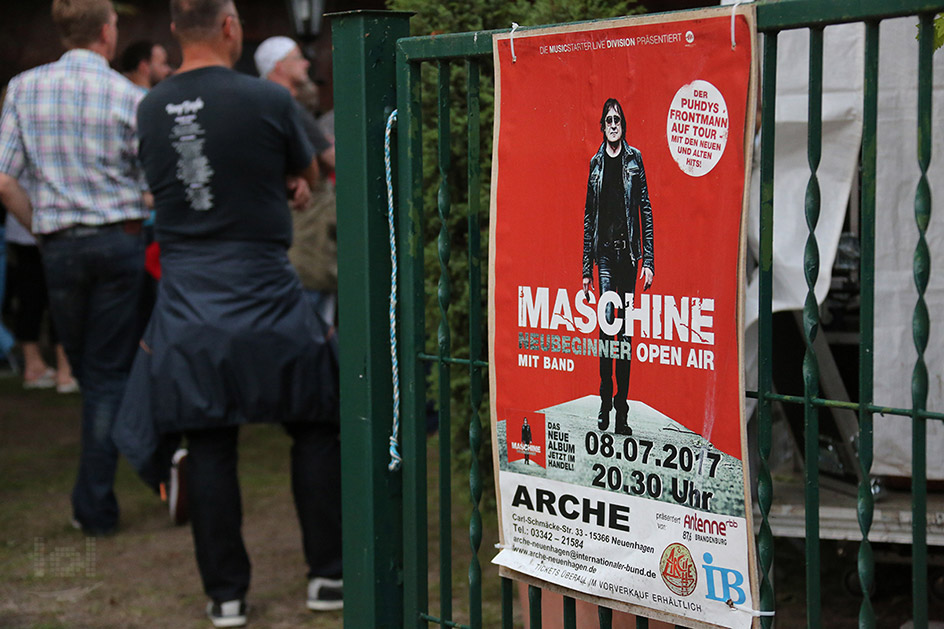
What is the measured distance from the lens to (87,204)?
522cm

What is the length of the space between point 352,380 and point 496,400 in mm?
489

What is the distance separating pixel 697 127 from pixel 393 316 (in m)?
0.95

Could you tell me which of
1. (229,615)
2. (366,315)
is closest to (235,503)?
(229,615)

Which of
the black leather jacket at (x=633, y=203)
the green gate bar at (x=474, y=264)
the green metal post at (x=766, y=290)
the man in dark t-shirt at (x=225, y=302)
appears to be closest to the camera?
the green metal post at (x=766, y=290)

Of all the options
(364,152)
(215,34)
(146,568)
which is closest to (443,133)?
(364,152)

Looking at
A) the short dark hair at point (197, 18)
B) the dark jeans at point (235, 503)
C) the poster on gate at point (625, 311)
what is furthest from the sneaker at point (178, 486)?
the poster on gate at point (625, 311)

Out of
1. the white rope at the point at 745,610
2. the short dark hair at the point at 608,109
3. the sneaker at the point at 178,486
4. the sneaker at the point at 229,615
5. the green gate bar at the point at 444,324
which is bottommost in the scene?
the sneaker at the point at 229,615

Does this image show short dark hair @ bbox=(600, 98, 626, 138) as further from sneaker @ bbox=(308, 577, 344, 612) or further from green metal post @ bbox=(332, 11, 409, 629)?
sneaker @ bbox=(308, 577, 344, 612)

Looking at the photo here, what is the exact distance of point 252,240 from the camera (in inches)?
167

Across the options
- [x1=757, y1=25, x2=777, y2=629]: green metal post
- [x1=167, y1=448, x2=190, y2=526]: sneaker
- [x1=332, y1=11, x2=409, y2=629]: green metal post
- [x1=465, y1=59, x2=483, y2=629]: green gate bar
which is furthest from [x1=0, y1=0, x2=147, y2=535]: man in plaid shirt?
[x1=757, y1=25, x2=777, y2=629]: green metal post

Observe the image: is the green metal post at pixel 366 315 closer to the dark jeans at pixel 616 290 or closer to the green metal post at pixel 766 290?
the dark jeans at pixel 616 290

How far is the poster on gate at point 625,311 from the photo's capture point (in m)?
2.21

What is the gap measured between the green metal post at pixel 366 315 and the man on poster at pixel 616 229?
0.66m

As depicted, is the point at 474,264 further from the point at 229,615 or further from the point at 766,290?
the point at 229,615
